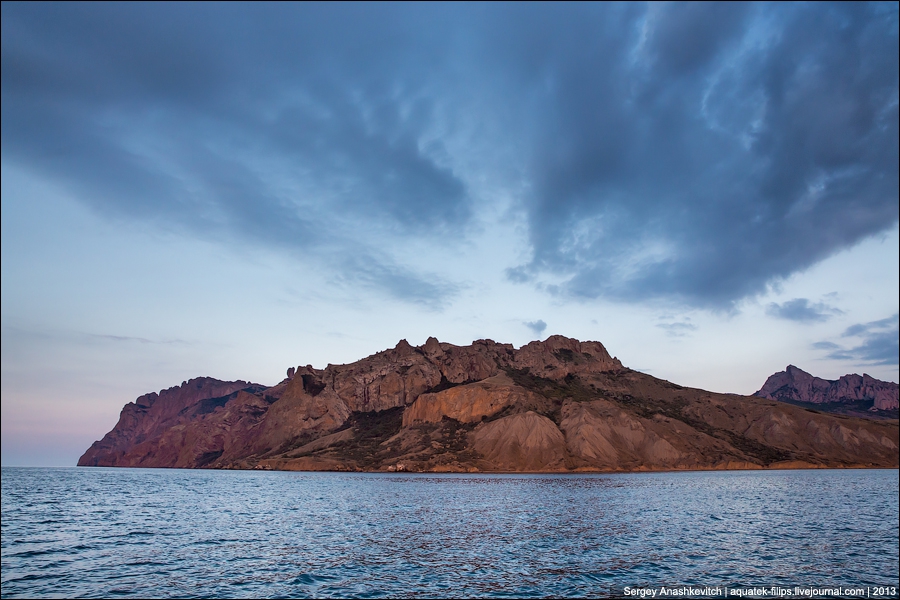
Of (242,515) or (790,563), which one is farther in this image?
(242,515)

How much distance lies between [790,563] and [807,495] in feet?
286

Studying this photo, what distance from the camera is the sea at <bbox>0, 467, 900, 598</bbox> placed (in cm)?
3666

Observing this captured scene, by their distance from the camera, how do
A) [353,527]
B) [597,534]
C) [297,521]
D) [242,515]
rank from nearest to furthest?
1. [597,534]
2. [353,527]
3. [297,521]
4. [242,515]

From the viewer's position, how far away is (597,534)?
59.2 metres

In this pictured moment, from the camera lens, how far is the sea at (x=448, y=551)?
36656 mm

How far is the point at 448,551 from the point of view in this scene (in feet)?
161

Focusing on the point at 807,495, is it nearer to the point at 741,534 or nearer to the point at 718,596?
the point at 741,534

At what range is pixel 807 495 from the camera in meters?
114

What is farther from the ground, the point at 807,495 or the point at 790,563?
the point at 790,563

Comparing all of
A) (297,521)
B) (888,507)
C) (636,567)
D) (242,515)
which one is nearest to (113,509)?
(242,515)

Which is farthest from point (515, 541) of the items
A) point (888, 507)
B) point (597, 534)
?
point (888, 507)

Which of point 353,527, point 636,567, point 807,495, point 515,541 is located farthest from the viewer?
point 807,495

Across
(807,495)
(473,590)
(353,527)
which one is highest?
(473,590)

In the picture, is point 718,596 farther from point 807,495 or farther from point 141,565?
point 807,495
